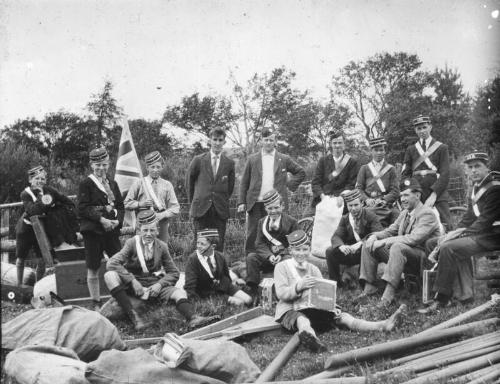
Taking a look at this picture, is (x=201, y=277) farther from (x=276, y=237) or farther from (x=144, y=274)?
(x=276, y=237)

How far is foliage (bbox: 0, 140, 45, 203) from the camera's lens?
11828 mm

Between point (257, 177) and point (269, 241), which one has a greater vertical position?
point (257, 177)

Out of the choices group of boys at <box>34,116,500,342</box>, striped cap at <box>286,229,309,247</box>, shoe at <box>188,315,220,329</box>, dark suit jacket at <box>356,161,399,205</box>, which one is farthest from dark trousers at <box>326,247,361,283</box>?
shoe at <box>188,315,220,329</box>

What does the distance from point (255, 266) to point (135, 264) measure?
5.10 feet

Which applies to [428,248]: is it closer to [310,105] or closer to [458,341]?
[458,341]

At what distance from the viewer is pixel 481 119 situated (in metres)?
18.6

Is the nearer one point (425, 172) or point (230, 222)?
point (425, 172)

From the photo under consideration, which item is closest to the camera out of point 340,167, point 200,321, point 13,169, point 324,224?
point 200,321

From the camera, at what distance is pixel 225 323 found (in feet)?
22.4

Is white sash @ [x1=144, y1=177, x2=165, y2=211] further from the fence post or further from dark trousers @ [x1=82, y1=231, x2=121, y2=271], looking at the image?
the fence post

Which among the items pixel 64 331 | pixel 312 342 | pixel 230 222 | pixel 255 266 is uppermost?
pixel 230 222

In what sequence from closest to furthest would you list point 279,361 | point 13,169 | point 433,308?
point 279,361 → point 433,308 → point 13,169

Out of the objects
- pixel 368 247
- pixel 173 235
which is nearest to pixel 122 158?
pixel 173 235

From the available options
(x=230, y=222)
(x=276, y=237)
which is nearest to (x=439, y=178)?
(x=276, y=237)
